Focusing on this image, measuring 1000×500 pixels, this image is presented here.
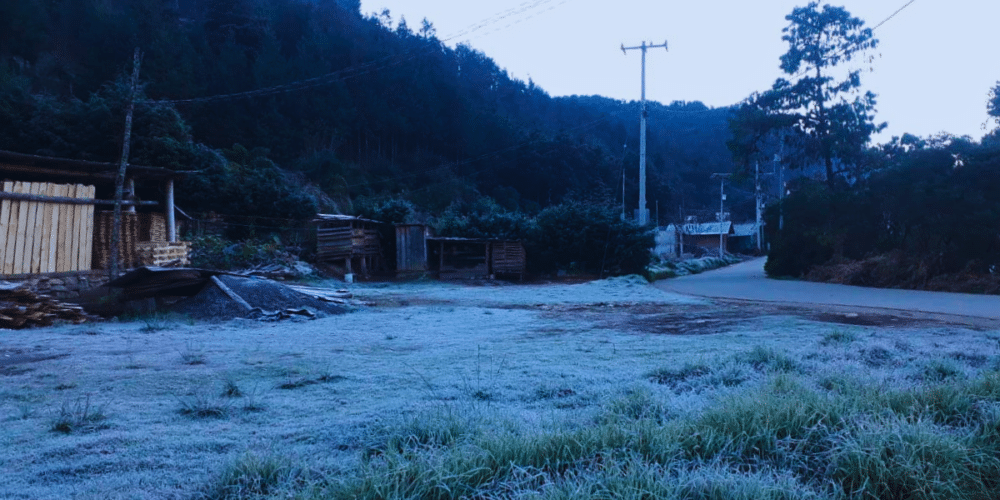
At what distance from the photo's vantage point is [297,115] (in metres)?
48.7

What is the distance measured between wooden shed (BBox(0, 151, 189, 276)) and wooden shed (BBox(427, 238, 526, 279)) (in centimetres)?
1230

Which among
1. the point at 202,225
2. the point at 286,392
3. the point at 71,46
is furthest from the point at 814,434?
the point at 71,46

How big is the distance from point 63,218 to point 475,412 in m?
12.7

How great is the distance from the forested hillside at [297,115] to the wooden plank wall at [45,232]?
1317 cm

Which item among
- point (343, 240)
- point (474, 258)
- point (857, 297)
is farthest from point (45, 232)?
point (857, 297)

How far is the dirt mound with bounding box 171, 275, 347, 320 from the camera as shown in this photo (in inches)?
457

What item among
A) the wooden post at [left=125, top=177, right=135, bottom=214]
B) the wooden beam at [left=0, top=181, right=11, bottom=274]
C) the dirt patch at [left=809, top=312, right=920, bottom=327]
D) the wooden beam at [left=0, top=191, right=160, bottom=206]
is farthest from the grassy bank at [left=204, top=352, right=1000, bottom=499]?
the wooden post at [left=125, top=177, right=135, bottom=214]

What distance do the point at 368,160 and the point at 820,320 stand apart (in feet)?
148

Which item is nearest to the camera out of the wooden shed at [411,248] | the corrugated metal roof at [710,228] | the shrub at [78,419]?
the shrub at [78,419]

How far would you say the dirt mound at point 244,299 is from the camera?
1160cm

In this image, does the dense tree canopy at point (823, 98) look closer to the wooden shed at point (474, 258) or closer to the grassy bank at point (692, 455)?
the wooden shed at point (474, 258)

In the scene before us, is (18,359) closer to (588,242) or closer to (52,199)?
(52,199)

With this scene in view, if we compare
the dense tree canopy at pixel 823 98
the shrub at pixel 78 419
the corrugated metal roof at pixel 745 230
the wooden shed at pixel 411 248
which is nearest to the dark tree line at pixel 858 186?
the dense tree canopy at pixel 823 98

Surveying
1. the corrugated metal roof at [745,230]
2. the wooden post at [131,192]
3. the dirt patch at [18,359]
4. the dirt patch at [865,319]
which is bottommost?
the dirt patch at [18,359]
